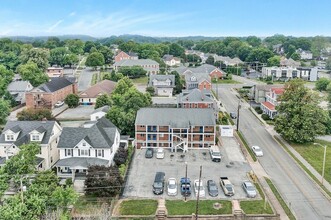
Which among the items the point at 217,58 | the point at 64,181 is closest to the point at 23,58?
the point at 217,58

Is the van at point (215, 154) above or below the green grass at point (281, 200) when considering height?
above

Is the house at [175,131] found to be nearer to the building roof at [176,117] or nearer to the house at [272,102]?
the building roof at [176,117]

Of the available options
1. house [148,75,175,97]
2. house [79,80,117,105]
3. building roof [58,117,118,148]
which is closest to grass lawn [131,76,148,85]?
house [148,75,175,97]

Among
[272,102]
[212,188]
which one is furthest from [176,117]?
[272,102]

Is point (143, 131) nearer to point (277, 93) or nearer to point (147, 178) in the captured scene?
point (147, 178)

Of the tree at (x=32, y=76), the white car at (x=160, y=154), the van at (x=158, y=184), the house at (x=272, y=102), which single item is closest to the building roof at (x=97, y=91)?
the tree at (x=32, y=76)
